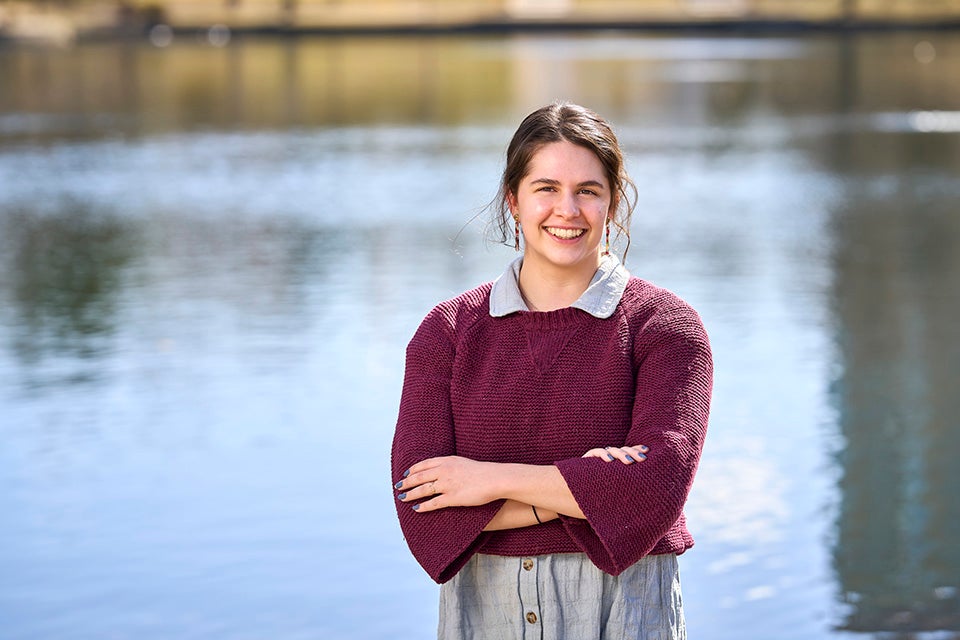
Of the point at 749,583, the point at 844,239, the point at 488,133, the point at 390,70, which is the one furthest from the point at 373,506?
the point at 390,70

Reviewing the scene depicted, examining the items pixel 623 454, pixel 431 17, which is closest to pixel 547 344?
pixel 623 454

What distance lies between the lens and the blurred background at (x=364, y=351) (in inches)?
191

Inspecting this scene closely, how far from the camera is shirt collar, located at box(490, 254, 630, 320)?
2381 mm

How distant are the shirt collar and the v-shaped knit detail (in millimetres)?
44

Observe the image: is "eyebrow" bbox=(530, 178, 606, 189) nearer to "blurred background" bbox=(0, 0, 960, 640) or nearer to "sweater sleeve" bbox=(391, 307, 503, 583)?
"sweater sleeve" bbox=(391, 307, 503, 583)

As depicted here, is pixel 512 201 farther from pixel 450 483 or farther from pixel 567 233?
pixel 450 483

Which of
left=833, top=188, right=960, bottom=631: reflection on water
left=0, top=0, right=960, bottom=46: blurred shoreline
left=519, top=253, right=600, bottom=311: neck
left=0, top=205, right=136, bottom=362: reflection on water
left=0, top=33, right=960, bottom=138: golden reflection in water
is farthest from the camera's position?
left=0, top=0, right=960, bottom=46: blurred shoreline

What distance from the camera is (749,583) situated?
480cm

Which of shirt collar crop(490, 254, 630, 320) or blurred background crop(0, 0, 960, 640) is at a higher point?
shirt collar crop(490, 254, 630, 320)

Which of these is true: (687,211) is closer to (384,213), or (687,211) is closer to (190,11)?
(384,213)

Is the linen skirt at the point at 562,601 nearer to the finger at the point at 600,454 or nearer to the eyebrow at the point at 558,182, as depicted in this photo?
the finger at the point at 600,454

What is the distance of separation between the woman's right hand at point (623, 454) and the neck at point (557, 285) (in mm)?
252

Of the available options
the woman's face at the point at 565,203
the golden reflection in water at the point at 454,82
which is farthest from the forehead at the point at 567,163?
the golden reflection in water at the point at 454,82

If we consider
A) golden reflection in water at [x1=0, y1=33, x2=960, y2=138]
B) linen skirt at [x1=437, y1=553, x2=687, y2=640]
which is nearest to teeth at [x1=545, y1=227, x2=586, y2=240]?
linen skirt at [x1=437, y1=553, x2=687, y2=640]
